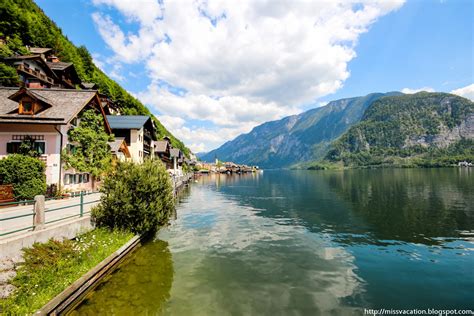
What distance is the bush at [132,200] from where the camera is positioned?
17.3 metres

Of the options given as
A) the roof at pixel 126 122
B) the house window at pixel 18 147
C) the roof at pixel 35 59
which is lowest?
the house window at pixel 18 147

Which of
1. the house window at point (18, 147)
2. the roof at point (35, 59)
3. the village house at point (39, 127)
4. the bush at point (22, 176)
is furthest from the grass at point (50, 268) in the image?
the roof at point (35, 59)

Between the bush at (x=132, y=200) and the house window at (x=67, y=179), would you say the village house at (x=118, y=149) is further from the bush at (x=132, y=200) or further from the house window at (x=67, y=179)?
the bush at (x=132, y=200)

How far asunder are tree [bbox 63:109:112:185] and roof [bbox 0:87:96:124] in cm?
222

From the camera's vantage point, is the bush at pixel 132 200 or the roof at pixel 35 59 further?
the roof at pixel 35 59

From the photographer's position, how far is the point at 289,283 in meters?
12.9

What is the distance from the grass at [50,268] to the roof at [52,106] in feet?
57.6

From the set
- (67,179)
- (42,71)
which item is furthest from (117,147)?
(42,71)

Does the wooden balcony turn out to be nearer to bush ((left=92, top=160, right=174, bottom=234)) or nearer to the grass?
bush ((left=92, top=160, right=174, bottom=234))

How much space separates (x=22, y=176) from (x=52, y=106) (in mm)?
10017

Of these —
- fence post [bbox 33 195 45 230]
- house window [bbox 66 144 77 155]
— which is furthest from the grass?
house window [bbox 66 144 77 155]

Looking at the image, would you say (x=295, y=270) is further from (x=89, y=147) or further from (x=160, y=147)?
(x=160, y=147)

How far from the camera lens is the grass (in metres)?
Answer: 8.71

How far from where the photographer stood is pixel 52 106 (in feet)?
91.5
